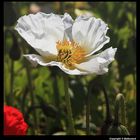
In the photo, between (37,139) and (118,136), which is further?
(37,139)

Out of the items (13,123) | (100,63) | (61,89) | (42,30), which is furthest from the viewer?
(61,89)

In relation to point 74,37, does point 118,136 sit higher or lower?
lower

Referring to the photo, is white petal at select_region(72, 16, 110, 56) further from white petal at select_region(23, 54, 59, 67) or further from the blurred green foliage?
the blurred green foliage

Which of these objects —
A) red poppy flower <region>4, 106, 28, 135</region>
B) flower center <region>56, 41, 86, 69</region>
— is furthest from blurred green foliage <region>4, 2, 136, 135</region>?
flower center <region>56, 41, 86, 69</region>

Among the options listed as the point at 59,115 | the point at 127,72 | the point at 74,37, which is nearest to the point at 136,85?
the point at 127,72

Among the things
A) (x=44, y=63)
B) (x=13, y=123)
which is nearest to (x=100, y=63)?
(x=44, y=63)

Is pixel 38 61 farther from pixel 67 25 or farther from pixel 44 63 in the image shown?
pixel 67 25

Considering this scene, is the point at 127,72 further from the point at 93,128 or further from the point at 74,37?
the point at 74,37
